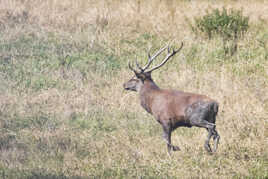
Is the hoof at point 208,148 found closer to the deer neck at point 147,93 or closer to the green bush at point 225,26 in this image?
the deer neck at point 147,93

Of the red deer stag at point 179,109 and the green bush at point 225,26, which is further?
the green bush at point 225,26

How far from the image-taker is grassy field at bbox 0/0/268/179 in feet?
23.2

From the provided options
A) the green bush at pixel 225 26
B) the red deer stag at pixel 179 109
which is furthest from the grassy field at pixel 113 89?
the red deer stag at pixel 179 109

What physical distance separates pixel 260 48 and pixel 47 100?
5.00 m

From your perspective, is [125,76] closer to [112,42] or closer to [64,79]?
[64,79]

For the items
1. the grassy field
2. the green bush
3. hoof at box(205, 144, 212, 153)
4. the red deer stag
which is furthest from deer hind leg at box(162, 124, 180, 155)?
the green bush

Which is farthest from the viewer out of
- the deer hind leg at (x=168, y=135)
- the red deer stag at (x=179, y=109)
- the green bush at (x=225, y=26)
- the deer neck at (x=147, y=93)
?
the green bush at (x=225, y=26)

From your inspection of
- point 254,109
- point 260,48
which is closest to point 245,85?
point 254,109

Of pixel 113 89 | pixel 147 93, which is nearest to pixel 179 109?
pixel 147 93

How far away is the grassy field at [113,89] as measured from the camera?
7.07 metres

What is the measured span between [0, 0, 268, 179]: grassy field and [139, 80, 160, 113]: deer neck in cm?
52

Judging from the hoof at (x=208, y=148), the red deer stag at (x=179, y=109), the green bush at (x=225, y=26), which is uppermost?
the green bush at (x=225, y=26)

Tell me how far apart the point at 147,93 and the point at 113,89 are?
252cm

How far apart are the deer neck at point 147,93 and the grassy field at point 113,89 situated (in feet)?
1.72
